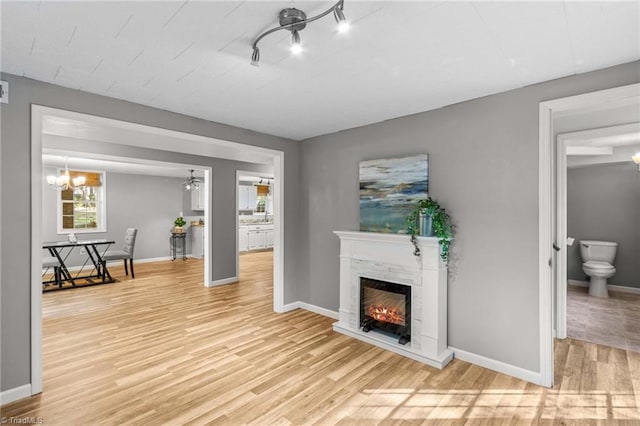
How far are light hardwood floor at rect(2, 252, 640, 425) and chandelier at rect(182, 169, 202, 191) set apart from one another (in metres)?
4.83

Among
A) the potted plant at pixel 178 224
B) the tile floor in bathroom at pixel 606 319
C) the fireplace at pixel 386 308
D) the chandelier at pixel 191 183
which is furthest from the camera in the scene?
the potted plant at pixel 178 224

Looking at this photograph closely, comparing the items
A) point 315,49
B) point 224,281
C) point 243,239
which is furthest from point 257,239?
point 315,49

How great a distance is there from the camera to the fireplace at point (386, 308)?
3.10 meters

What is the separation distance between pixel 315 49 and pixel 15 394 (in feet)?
10.5

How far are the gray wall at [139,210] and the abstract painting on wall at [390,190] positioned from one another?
22.3ft

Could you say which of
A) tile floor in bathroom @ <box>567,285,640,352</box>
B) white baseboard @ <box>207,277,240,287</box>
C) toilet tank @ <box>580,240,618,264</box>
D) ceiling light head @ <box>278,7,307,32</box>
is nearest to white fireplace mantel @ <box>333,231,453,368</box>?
A: tile floor in bathroom @ <box>567,285,640,352</box>

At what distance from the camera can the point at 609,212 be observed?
5.21m

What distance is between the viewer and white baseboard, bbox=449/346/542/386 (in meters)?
2.45

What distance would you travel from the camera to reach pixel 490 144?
2.69 meters

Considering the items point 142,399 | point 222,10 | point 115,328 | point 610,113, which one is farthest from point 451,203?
point 115,328

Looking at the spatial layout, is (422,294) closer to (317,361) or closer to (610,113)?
(317,361)

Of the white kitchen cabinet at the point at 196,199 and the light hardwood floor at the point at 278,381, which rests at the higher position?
the white kitchen cabinet at the point at 196,199

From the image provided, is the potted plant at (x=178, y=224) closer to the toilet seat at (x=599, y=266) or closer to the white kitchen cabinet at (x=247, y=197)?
the white kitchen cabinet at (x=247, y=197)

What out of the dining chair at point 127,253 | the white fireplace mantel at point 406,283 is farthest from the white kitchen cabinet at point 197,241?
the white fireplace mantel at point 406,283
